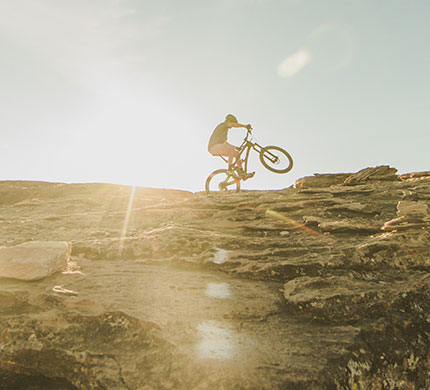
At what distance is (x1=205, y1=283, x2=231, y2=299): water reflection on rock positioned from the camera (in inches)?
189

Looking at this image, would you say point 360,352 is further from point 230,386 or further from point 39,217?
point 39,217

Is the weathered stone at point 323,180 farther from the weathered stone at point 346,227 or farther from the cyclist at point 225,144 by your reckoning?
the weathered stone at point 346,227

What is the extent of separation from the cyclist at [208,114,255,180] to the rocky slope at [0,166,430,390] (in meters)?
6.30

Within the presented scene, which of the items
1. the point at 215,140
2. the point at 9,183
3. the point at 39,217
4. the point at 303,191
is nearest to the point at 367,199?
the point at 303,191

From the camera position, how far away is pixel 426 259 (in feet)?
16.8

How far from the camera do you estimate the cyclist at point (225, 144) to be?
1319 centimetres

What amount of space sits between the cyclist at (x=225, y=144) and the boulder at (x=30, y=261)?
9311 mm

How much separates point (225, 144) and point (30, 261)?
9897 millimetres

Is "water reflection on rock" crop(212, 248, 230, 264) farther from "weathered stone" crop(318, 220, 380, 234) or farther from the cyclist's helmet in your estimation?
the cyclist's helmet

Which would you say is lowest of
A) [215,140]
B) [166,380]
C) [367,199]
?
[166,380]

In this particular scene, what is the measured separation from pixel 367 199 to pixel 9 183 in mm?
21470

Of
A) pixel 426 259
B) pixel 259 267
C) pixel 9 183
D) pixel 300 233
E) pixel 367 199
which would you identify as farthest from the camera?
pixel 9 183

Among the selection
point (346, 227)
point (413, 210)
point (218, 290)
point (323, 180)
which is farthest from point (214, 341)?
point (323, 180)

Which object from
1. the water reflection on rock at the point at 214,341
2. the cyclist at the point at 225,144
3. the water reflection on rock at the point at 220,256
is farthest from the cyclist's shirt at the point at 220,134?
the water reflection on rock at the point at 214,341
